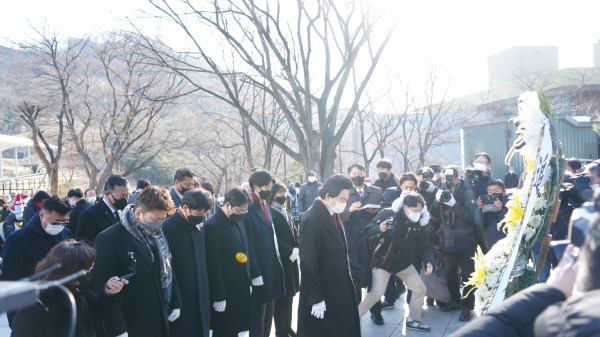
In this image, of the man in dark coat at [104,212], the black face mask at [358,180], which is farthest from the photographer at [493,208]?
the man in dark coat at [104,212]

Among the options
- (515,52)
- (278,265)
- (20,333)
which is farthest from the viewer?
(515,52)

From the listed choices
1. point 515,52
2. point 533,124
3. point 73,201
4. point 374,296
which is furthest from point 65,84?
point 515,52

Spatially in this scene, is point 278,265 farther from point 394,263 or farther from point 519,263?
point 519,263

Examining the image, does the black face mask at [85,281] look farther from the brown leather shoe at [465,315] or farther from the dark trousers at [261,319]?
the brown leather shoe at [465,315]

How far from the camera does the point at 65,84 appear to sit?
59.1ft

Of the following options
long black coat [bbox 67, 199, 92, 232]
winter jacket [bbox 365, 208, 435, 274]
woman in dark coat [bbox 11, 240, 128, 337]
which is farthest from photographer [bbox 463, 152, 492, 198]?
long black coat [bbox 67, 199, 92, 232]

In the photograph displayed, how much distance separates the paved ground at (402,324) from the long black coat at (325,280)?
136 cm

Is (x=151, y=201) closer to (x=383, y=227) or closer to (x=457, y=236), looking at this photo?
(x=383, y=227)

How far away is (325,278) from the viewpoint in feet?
12.6

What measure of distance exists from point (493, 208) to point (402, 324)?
1.96 metres

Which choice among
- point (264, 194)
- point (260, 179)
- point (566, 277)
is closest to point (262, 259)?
point (264, 194)

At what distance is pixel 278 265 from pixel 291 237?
2.11ft

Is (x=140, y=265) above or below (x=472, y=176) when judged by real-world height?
below

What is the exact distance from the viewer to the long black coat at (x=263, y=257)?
4391 mm
